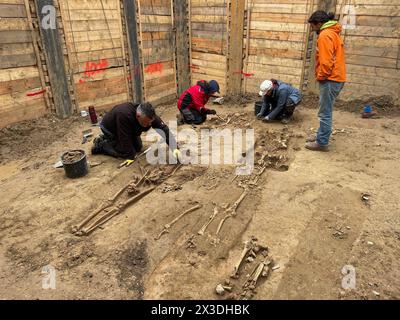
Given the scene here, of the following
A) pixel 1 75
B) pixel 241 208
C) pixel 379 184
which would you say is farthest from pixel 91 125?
pixel 379 184

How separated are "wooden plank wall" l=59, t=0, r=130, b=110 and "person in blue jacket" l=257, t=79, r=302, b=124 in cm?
394

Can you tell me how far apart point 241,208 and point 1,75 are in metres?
5.50

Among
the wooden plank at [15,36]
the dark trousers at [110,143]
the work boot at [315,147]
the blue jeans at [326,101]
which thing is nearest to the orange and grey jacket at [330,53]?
the blue jeans at [326,101]

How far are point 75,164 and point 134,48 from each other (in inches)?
186

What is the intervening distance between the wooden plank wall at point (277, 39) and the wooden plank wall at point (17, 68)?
5784 mm

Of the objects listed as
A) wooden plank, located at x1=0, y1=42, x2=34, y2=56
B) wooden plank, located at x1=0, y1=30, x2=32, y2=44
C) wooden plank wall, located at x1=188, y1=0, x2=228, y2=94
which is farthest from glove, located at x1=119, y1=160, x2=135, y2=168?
wooden plank wall, located at x1=188, y1=0, x2=228, y2=94

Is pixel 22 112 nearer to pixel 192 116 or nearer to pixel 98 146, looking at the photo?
pixel 98 146

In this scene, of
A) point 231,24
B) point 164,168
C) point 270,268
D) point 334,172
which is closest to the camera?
point 270,268

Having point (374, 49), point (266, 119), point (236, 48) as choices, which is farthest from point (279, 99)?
point (236, 48)

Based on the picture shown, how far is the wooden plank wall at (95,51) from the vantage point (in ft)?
24.4

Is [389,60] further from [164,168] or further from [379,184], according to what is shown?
[164,168]

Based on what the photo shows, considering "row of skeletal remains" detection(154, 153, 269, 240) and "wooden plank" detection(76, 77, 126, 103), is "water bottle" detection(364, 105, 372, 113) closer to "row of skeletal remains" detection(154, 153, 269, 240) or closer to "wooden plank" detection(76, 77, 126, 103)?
"row of skeletal remains" detection(154, 153, 269, 240)

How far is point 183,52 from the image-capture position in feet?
34.3
